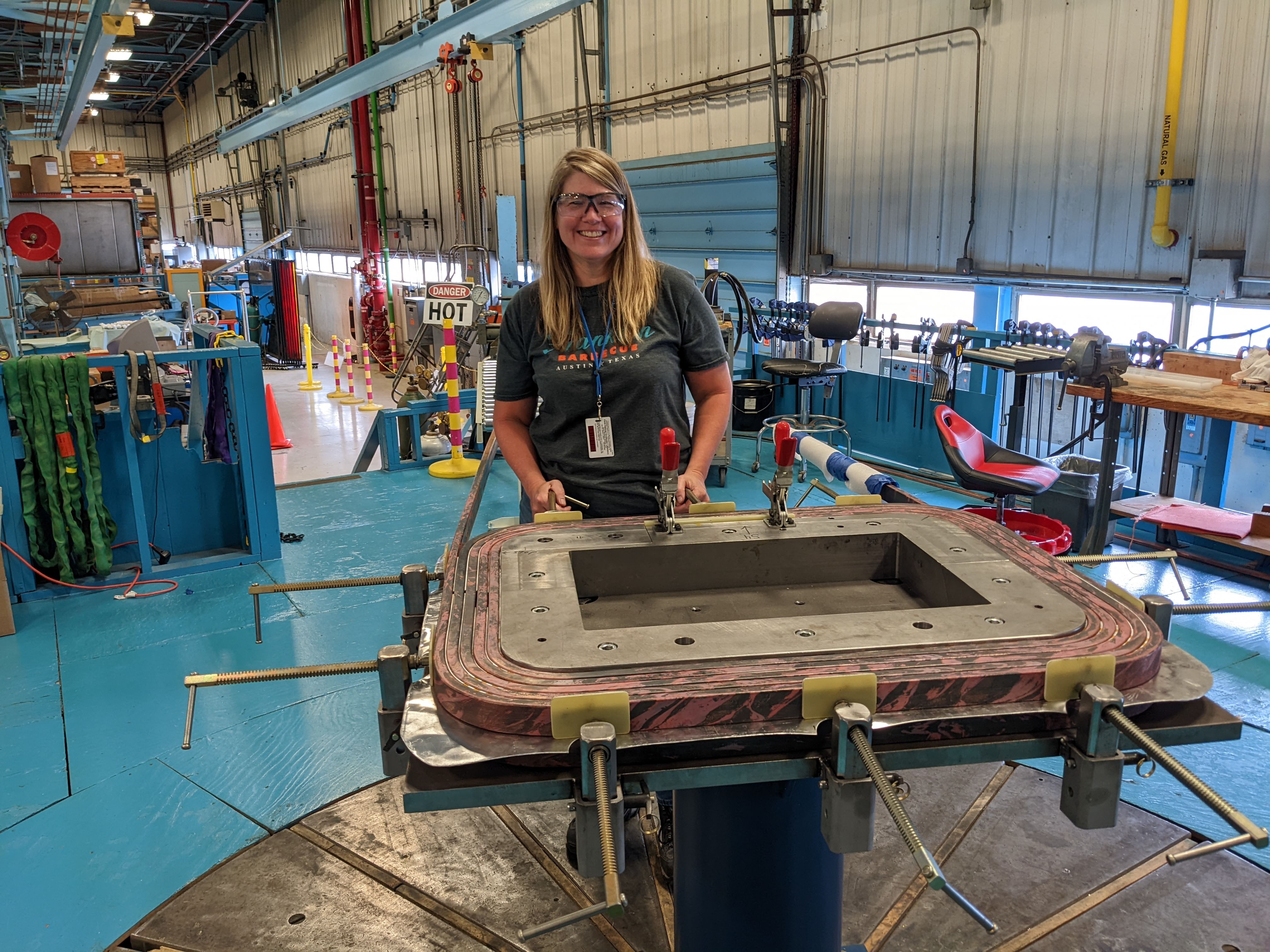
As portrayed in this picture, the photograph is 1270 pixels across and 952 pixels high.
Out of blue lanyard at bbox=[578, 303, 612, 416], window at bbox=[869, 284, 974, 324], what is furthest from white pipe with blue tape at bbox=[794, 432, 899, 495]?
window at bbox=[869, 284, 974, 324]

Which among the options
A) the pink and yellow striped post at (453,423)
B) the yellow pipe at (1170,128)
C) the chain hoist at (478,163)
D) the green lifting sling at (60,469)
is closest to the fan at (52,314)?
the pink and yellow striped post at (453,423)

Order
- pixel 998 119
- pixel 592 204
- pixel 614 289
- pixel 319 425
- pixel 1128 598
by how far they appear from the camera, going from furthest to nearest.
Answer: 1. pixel 319 425
2. pixel 998 119
3. pixel 614 289
4. pixel 592 204
5. pixel 1128 598

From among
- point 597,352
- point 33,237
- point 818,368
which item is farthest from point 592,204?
point 33,237

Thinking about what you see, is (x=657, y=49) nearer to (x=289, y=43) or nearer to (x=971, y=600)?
(x=971, y=600)

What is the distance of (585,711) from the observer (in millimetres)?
971

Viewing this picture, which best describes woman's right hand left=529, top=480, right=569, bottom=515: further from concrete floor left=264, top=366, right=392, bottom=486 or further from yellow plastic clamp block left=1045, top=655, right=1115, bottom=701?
concrete floor left=264, top=366, right=392, bottom=486

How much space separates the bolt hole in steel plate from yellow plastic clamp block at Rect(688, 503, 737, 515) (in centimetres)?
9

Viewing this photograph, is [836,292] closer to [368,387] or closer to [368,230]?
[368,387]

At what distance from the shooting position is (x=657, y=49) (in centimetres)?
810

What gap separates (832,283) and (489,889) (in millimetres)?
5718

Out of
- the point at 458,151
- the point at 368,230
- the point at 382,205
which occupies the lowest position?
the point at 368,230

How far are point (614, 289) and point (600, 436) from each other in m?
0.30

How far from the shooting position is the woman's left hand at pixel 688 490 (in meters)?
1.84

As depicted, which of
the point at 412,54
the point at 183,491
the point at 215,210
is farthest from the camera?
the point at 215,210
